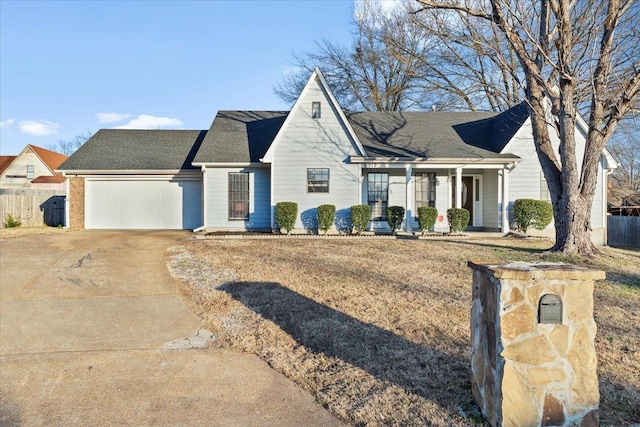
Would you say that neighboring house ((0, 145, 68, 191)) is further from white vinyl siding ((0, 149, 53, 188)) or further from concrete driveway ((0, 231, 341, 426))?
concrete driveway ((0, 231, 341, 426))

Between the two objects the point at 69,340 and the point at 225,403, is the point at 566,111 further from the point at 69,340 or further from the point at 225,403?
the point at 69,340

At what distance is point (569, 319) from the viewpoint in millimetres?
2979

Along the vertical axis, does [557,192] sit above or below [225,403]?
above

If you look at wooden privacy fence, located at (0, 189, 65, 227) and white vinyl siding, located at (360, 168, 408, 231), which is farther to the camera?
wooden privacy fence, located at (0, 189, 65, 227)

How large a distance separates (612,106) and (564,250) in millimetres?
3659

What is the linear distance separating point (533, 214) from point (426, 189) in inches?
157

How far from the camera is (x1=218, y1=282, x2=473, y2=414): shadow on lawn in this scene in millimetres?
3668

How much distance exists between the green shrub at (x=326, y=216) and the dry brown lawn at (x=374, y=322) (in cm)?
384

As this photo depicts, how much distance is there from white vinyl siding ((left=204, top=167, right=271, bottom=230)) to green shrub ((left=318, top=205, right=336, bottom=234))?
7.24 ft

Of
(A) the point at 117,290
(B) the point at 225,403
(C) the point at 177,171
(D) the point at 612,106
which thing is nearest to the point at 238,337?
(B) the point at 225,403

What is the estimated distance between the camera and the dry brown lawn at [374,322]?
11.4 feet

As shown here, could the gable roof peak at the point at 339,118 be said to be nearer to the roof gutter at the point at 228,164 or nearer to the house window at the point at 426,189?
the roof gutter at the point at 228,164

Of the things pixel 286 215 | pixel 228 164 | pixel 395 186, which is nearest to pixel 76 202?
pixel 228 164

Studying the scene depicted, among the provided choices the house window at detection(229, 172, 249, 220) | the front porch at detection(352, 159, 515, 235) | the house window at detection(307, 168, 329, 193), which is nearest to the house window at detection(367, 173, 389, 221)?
the front porch at detection(352, 159, 515, 235)
